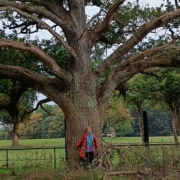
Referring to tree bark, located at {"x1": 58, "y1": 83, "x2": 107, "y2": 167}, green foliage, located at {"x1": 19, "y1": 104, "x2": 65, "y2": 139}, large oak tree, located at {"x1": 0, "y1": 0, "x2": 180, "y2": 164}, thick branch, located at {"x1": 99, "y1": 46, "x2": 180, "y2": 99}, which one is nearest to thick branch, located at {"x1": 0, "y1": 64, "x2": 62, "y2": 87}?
large oak tree, located at {"x1": 0, "y1": 0, "x2": 180, "y2": 164}

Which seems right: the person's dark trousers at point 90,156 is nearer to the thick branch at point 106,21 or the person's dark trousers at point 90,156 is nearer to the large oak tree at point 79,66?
the large oak tree at point 79,66

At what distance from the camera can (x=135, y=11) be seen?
15250 millimetres

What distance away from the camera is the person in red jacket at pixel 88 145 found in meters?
11.8

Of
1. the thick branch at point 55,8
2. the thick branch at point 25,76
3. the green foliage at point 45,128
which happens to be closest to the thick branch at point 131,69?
the thick branch at point 25,76

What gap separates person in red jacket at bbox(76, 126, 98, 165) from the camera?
11.8 metres

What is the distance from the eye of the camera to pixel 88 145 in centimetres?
1180

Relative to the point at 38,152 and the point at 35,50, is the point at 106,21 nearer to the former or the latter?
the point at 35,50

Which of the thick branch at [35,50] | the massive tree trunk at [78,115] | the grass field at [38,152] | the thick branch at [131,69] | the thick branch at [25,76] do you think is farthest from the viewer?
the thick branch at [131,69]

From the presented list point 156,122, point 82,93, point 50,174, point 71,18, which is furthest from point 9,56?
point 156,122

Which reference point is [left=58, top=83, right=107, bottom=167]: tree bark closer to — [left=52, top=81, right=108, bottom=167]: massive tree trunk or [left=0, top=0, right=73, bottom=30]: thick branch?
[left=52, top=81, right=108, bottom=167]: massive tree trunk

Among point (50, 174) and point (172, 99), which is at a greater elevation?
point (172, 99)

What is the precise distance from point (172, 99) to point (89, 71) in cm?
1653

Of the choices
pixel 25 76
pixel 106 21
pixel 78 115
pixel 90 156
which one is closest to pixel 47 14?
pixel 106 21

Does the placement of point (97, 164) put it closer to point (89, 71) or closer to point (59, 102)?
point (59, 102)
